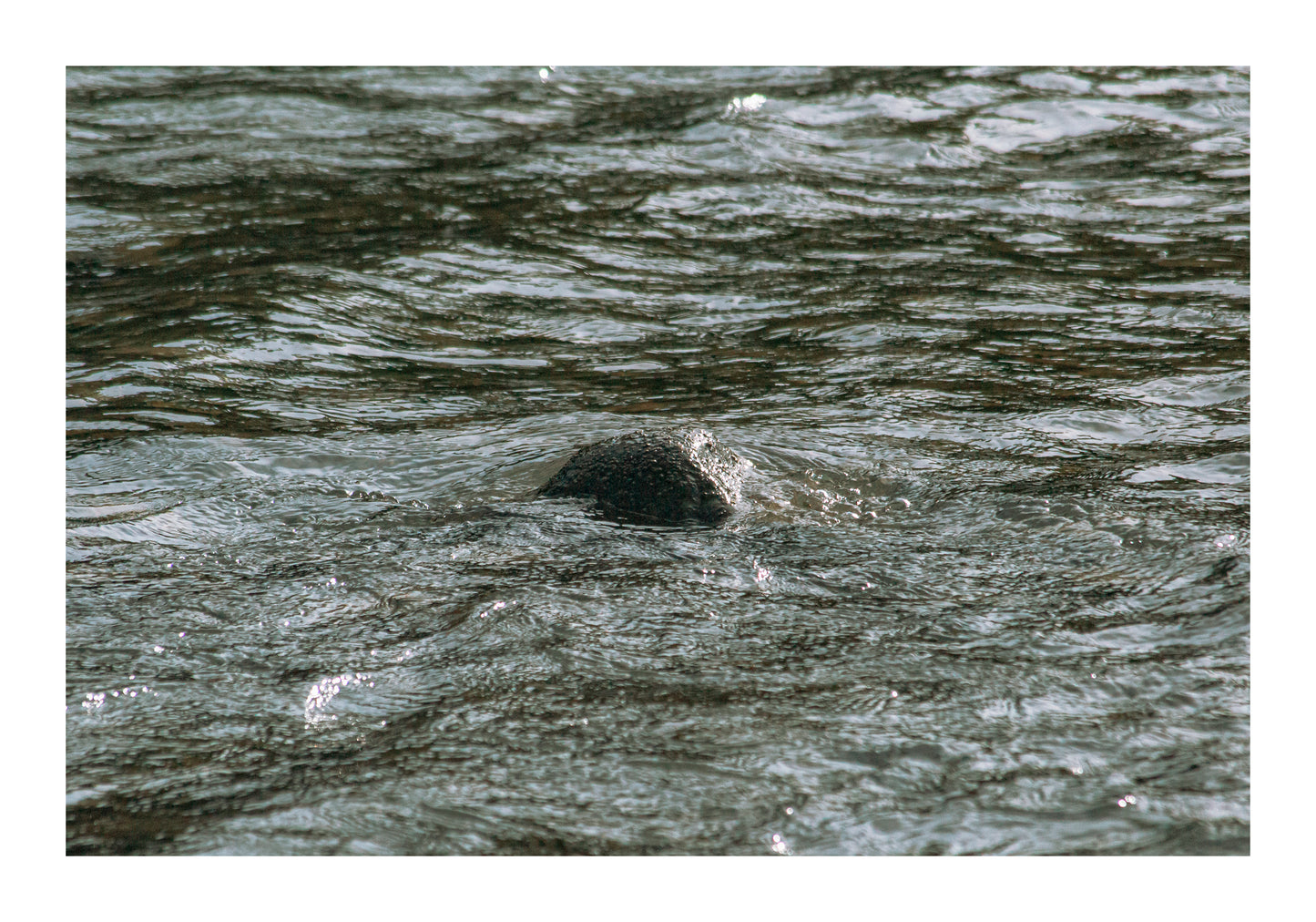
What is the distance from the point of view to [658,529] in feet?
14.4

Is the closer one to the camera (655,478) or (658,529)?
(658,529)

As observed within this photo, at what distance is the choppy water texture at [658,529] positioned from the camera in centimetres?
303

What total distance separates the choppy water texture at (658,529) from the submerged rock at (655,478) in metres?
0.10

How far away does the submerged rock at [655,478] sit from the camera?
4.48m

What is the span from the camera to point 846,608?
12.5 ft

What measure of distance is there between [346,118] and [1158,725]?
26.7 feet

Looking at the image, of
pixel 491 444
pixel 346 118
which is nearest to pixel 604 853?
pixel 491 444

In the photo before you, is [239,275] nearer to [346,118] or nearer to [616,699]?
[346,118]

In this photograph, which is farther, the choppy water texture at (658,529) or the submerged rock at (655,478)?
the submerged rock at (655,478)

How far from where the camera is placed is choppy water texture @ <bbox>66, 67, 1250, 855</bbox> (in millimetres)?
3033

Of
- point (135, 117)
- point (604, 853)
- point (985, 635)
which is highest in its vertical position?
point (135, 117)

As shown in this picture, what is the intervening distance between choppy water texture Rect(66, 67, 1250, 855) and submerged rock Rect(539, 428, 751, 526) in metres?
0.10

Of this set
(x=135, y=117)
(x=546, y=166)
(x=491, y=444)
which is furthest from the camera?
(x=135, y=117)

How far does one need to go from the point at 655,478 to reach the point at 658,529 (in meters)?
0.21
